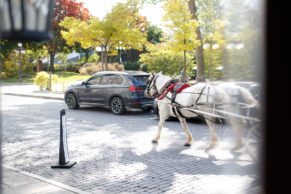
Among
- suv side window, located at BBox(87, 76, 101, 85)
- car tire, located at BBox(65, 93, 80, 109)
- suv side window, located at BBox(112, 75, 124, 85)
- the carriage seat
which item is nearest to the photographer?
the carriage seat

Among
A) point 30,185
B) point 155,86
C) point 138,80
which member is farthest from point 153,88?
point 138,80

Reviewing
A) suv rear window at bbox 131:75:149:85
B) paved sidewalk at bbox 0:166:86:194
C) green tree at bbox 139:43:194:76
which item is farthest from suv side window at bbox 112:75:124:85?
green tree at bbox 139:43:194:76

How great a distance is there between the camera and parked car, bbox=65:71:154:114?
584 inches

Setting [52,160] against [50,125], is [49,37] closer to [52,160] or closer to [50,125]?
[52,160]

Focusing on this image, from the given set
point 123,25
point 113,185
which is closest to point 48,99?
point 123,25

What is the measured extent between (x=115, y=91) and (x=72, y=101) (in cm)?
275

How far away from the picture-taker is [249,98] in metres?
1.53

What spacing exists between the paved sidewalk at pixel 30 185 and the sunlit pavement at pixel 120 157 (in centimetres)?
25

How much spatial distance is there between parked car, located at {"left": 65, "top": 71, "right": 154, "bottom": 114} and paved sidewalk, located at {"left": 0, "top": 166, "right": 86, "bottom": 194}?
8.38 m

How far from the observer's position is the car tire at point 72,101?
17.0 meters

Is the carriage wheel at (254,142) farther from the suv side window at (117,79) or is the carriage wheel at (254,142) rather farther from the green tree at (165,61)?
the green tree at (165,61)

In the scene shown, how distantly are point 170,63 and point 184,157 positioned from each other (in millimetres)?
22475
